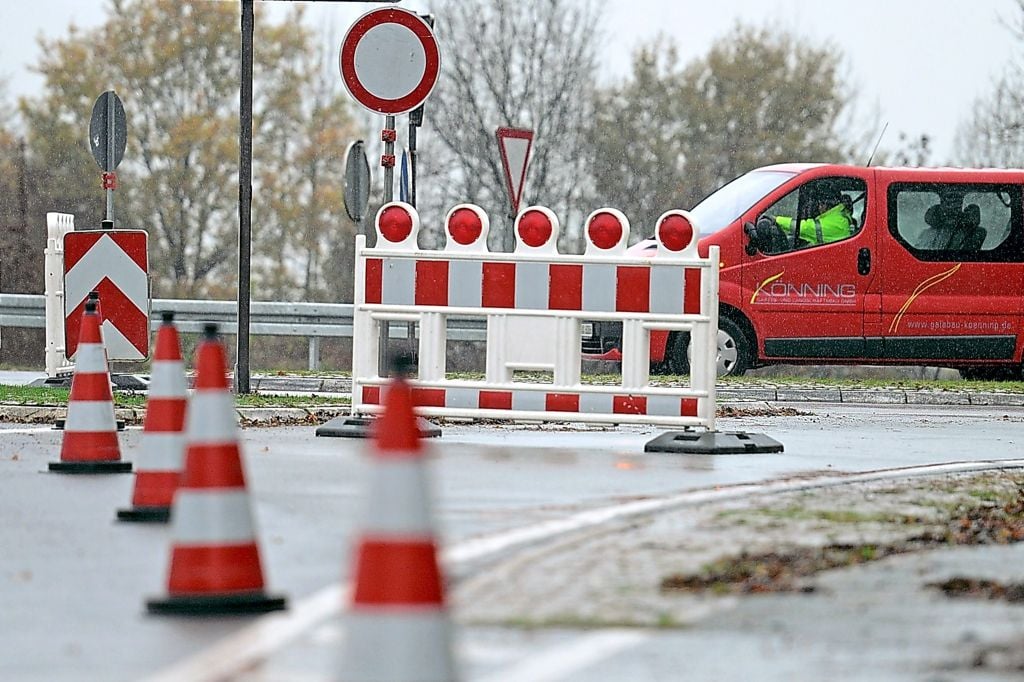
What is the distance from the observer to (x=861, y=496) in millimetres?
8859

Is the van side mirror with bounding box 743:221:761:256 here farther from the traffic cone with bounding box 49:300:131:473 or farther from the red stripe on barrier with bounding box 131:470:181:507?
the red stripe on barrier with bounding box 131:470:181:507

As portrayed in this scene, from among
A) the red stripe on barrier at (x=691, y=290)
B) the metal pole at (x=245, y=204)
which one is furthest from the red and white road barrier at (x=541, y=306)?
the metal pole at (x=245, y=204)

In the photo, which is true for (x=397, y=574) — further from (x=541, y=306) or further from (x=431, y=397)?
(x=431, y=397)

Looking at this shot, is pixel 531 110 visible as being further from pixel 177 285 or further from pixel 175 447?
pixel 175 447

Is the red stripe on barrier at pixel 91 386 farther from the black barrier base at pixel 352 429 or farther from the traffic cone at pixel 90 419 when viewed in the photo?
the black barrier base at pixel 352 429

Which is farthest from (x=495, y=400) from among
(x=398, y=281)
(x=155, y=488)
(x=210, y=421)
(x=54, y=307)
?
(x=54, y=307)

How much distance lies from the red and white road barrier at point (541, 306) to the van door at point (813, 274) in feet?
32.5

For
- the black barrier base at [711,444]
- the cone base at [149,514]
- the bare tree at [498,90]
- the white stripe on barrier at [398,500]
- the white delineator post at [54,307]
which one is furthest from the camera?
the bare tree at [498,90]

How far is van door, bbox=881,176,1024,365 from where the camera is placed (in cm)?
2186

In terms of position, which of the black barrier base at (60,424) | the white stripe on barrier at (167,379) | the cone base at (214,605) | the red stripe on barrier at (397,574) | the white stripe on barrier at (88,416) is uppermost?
the white stripe on barrier at (167,379)

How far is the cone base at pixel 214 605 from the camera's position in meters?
5.72

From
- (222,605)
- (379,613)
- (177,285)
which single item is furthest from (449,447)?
(177,285)

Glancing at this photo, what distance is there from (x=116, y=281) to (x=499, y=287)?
3326 mm

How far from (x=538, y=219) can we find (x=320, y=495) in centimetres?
355
